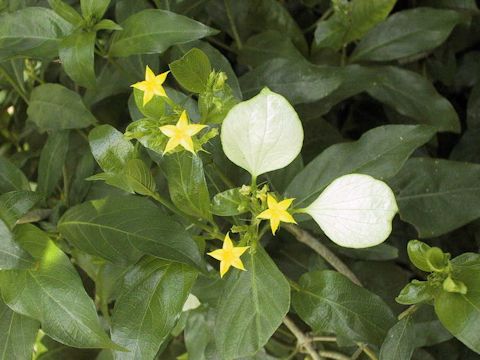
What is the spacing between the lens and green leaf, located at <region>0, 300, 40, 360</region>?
0.63 metres

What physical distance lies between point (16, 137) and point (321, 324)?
1.95ft

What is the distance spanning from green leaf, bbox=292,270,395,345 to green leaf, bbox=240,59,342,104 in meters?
0.24

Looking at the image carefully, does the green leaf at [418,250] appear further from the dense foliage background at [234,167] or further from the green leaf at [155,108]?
the green leaf at [155,108]

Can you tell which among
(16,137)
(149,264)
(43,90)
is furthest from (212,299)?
(16,137)

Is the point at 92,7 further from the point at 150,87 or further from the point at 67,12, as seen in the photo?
the point at 150,87

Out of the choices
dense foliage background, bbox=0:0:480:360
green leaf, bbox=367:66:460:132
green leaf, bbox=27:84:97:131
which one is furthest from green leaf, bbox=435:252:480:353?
green leaf, bbox=27:84:97:131

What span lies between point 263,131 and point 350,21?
1.28ft

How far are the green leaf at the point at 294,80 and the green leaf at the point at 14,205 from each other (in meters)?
0.31

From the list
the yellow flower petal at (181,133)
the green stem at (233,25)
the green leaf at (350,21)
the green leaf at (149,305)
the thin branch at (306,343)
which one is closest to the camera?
the yellow flower petal at (181,133)

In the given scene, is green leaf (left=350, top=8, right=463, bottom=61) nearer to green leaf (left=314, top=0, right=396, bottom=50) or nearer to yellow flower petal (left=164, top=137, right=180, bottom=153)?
green leaf (left=314, top=0, right=396, bottom=50)

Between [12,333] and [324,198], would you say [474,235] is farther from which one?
[12,333]

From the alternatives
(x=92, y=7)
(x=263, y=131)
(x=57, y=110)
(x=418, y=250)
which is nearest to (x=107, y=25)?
(x=92, y=7)

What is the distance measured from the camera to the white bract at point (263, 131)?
48 centimetres

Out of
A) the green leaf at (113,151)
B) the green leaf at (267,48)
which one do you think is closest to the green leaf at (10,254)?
the green leaf at (113,151)
